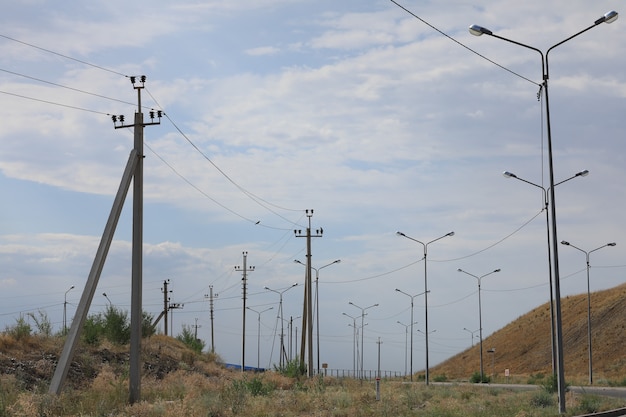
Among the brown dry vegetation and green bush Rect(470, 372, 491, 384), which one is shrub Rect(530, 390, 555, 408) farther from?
green bush Rect(470, 372, 491, 384)

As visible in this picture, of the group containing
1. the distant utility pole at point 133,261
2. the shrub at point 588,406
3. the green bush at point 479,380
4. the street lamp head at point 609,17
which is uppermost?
the street lamp head at point 609,17

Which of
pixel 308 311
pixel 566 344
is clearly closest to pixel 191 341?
pixel 308 311

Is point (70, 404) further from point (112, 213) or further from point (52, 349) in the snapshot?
point (52, 349)

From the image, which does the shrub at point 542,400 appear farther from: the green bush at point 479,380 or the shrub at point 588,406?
the green bush at point 479,380

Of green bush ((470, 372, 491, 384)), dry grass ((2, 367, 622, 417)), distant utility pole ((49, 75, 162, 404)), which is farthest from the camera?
green bush ((470, 372, 491, 384))

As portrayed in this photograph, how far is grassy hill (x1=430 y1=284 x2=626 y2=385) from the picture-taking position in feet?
320

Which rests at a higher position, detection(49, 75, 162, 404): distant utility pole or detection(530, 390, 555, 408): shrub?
detection(49, 75, 162, 404): distant utility pole

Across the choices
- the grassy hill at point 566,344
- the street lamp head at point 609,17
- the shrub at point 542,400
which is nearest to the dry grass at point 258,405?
the shrub at point 542,400

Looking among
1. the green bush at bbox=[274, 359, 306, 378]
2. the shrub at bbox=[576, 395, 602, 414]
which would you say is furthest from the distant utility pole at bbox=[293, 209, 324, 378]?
the shrub at bbox=[576, 395, 602, 414]

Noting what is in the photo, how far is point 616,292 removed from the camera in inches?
4860

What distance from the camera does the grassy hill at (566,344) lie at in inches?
3846

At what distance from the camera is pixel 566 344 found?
11088cm

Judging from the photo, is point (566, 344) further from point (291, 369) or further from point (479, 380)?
point (291, 369)

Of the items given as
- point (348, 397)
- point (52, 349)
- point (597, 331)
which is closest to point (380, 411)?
point (348, 397)
